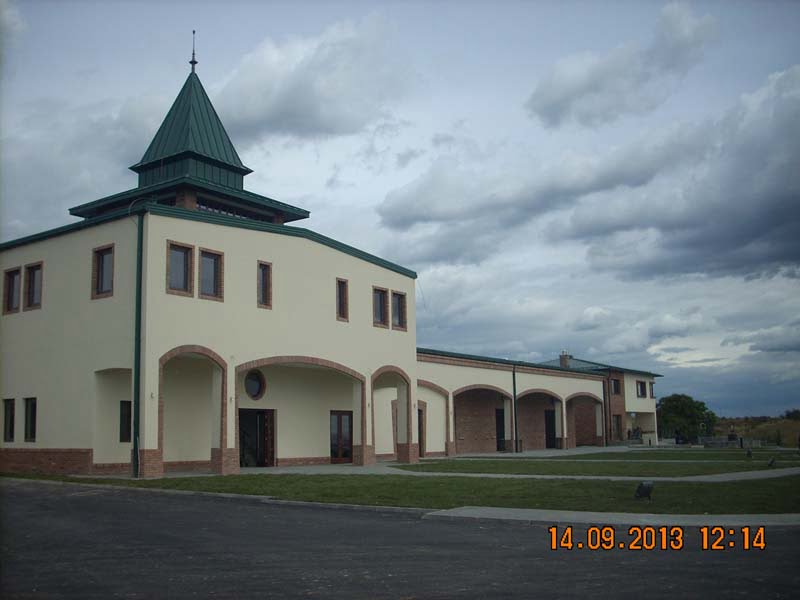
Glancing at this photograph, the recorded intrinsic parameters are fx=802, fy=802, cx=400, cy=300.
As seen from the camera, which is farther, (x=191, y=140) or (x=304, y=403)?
(x=191, y=140)

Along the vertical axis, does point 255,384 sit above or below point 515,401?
above

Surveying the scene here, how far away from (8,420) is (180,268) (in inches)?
352

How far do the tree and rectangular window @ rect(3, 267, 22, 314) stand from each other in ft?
193

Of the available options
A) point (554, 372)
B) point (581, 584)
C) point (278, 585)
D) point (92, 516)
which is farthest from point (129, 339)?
point (554, 372)

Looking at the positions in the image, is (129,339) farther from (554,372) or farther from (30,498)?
(554,372)

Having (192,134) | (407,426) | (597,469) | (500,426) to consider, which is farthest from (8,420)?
(500,426)

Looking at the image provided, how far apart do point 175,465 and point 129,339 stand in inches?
226

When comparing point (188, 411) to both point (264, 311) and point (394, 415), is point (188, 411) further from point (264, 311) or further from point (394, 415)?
point (394, 415)

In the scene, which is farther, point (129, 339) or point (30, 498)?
point (129, 339)

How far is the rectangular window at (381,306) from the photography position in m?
33.9

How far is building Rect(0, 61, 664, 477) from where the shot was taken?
24.8 m

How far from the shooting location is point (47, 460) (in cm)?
2616

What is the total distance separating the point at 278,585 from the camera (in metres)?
8.63
